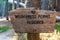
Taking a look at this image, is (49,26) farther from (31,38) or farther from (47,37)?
(47,37)

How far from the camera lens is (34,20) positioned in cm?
221

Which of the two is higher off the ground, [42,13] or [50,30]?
[42,13]

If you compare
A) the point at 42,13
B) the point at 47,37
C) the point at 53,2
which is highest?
the point at 42,13

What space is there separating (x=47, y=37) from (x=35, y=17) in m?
2.14

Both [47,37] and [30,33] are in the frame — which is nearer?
[30,33]

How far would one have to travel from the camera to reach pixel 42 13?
7.39ft

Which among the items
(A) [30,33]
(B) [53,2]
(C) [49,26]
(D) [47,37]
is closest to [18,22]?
(A) [30,33]

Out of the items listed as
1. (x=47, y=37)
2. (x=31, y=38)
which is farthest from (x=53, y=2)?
(x=31, y=38)

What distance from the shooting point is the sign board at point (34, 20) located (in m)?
2.21

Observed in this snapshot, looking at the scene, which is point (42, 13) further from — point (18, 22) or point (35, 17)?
point (18, 22)

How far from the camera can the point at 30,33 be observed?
7.59 feet

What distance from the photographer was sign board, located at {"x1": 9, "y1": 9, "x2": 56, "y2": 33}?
7.26ft

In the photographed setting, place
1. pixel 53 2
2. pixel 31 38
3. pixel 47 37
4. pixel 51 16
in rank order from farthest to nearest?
1. pixel 53 2
2. pixel 47 37
3. pixel 31 38
4. pixel 51 16

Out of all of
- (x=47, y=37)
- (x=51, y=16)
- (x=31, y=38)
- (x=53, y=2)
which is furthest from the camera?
(x=53, y=2)
